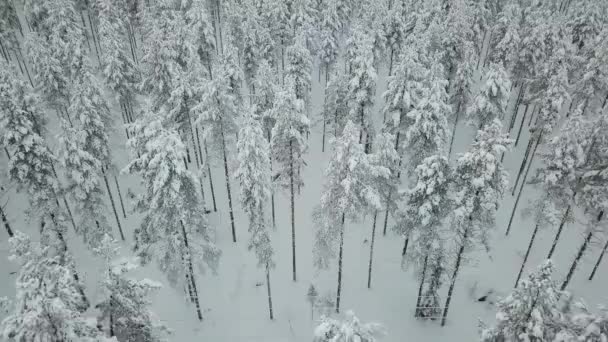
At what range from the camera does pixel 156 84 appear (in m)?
34.7

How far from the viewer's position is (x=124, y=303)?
16281 mm

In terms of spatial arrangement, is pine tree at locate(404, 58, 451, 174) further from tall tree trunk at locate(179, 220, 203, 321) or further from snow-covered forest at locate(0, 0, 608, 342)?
tall tree trunk at locate(179, 220, 203, 321)

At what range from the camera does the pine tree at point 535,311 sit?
15.3 m

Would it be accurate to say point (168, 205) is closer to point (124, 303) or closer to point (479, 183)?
point (124, 303)

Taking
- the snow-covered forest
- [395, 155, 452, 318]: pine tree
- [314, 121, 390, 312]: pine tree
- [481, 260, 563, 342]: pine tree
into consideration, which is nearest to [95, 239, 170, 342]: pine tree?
the snow-covered forest

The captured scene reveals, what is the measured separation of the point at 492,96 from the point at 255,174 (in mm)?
19976

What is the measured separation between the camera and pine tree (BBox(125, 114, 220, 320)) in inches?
825

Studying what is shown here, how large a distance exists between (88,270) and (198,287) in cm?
927

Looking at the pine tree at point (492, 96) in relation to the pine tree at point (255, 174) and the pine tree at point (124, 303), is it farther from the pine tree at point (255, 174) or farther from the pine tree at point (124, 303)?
the pine tree at point (124, 303)

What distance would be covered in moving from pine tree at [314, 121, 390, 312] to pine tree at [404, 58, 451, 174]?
4169 millimetres

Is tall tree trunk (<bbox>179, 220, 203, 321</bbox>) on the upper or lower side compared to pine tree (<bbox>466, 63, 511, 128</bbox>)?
lower

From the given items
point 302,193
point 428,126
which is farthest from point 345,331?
point 302,193

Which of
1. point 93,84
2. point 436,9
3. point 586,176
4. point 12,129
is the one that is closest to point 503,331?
point 586,176

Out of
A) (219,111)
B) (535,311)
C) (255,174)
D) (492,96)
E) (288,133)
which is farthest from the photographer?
(492,96)
